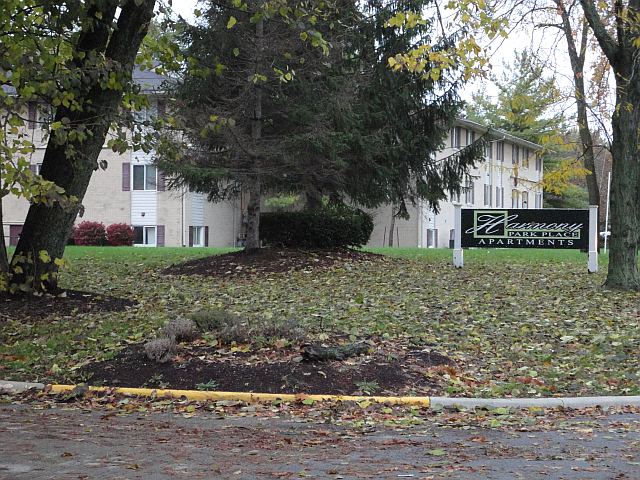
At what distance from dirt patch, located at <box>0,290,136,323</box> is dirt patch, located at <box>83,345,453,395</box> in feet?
10.6

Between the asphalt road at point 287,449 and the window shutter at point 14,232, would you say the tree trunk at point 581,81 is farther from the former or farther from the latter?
the window shutter at point 14,232

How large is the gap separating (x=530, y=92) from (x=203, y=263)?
36.5 m

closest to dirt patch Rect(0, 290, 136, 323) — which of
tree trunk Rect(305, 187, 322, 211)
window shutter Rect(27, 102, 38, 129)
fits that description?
window shutter Rect(27, 102, 38, 129)

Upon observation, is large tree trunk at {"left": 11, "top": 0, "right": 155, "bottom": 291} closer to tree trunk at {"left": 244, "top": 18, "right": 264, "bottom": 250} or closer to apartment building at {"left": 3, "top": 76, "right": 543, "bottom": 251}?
tree trunk at {"left": 244, "top": 18, "right": 264, "bottom": 250}

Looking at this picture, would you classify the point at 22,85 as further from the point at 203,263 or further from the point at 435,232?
the point at 435,232

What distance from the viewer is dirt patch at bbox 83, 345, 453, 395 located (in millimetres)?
8484

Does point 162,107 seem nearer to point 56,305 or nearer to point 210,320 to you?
point 56,305

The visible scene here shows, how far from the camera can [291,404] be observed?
26.5 ft

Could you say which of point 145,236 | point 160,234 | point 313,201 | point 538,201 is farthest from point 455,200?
point 313,201

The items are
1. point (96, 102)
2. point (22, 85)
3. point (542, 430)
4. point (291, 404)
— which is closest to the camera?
point (542, 430)

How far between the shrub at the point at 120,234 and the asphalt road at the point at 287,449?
32.3 m

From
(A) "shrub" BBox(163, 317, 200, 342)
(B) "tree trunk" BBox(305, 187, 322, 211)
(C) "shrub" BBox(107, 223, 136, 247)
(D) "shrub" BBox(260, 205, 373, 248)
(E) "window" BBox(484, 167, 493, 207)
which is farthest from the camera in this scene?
(E) "window" BBox(484, 167, 493, 207)

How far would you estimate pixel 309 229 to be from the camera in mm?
21078

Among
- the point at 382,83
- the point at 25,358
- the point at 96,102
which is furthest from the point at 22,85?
the point at 382,83
